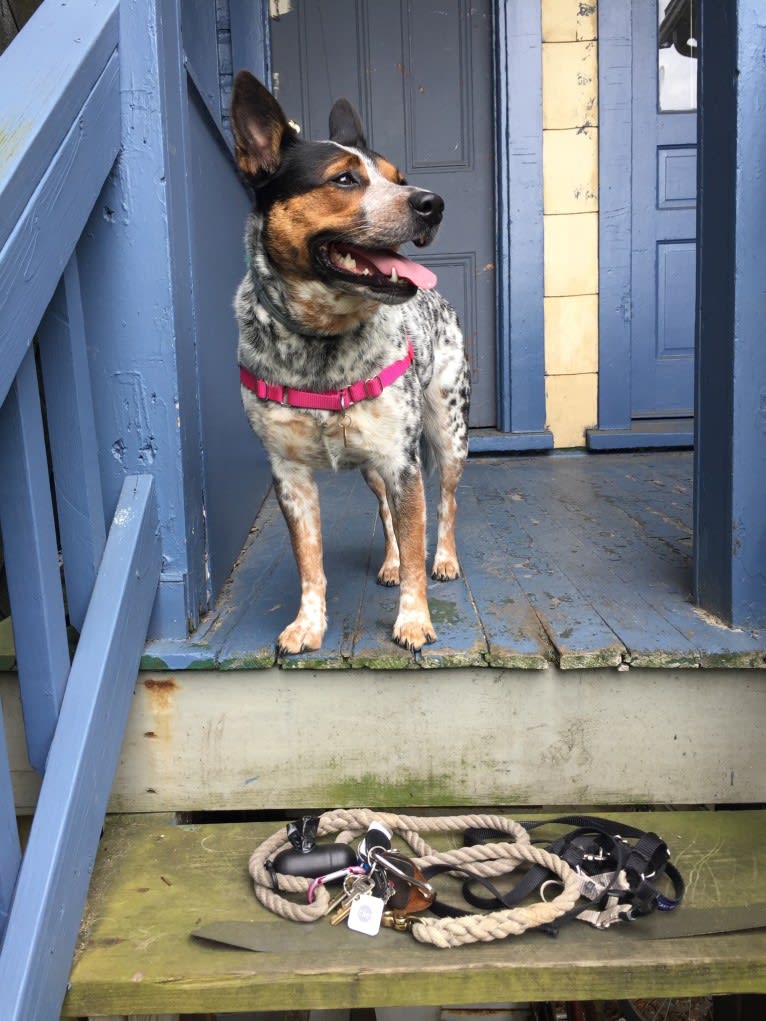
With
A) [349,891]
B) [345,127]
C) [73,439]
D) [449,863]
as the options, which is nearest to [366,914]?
[349,891]

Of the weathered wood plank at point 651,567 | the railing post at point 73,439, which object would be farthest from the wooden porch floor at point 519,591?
the railing post at point 73,439

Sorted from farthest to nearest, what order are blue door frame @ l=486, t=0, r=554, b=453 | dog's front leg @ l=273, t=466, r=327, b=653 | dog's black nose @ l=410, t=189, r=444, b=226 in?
blue door frame @ l=486, t=0, r=554, b=453
dog's front leg @ l=273, t=466, r=327, b=653
dog's black nose @ l=410, t=189, r=444, b=226

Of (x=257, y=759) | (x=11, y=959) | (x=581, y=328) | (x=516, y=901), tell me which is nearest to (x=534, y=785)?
(x=516, y=901)

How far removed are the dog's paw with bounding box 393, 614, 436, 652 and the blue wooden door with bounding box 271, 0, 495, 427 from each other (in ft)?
9.28

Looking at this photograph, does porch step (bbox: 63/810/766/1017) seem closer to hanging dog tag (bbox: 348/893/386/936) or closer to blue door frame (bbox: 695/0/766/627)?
hanging dog tag (bbox: 348/893/386/936)

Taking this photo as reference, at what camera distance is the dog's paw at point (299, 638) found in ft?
6.80

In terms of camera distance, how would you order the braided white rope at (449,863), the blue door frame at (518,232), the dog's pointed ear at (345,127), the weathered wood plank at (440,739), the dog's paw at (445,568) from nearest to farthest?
1. the braided white rope at (449,863)
2. the weathered wood plank at (440,739)
3. the dog's pointed ear at (345,127)
4. the dog's paw at (445,568)
5. the blue door frame at (518,232)

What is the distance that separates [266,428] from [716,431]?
1143 millimetres

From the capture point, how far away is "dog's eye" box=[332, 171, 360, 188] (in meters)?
2.00

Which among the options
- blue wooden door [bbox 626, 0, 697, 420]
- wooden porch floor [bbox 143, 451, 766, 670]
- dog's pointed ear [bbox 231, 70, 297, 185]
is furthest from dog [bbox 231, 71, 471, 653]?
blue wooden door [bbox 626, 0, 697, 420]

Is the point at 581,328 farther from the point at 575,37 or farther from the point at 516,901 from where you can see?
the point at 516,901

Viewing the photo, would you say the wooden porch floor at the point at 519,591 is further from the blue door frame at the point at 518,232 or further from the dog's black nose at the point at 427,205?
the dog's black nose at the point at 427,205

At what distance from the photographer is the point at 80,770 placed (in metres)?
1.64

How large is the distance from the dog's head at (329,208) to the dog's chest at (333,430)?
12.7 inches
